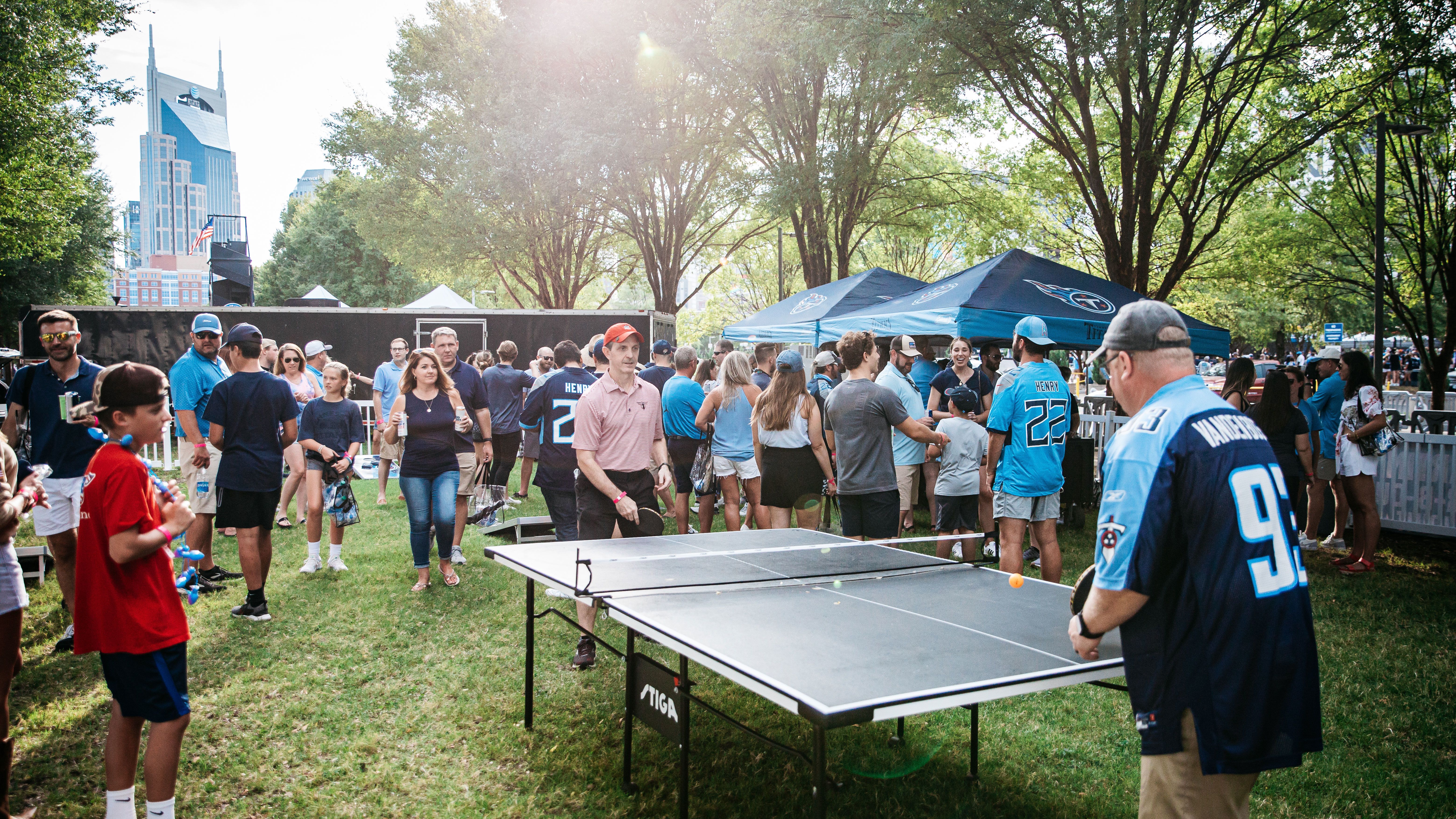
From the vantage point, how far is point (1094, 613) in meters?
2.28

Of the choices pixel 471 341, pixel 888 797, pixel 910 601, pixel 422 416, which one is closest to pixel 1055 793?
pixel 888 797

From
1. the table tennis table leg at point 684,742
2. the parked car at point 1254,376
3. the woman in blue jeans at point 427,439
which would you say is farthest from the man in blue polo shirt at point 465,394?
the parked car at point 1254,376

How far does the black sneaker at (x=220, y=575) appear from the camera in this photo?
7105mm

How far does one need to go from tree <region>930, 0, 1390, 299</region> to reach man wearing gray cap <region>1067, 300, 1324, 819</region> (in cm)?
1102

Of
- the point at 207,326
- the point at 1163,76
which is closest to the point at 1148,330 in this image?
the point at 207,326

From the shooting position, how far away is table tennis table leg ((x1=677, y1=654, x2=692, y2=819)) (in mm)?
3188

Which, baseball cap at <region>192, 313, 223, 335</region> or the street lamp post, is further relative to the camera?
the street lamp post

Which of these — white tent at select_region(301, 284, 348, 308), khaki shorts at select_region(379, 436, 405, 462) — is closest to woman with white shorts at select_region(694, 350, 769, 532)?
khaki shorts at select_region(379, 436, 405, 462)

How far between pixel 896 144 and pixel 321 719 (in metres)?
21.8

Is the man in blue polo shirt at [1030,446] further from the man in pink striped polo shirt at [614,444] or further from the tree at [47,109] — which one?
the tree at [47,109]

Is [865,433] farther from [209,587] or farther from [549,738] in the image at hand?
[209,587]

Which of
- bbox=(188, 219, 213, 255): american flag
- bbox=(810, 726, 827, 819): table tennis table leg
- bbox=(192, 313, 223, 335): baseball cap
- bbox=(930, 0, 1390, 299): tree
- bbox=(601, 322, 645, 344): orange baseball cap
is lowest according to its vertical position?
bbox=(810, 726, 827, 819): table tennis table leg

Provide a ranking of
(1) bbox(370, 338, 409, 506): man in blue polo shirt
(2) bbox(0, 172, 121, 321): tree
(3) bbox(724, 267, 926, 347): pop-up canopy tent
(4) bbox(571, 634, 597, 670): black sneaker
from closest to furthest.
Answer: (4) bbox(571, 634, 597, 670): black sneaker → (1) bbox(370, 338, 409, 506): man in blue polo shirt → (3) bbox(724, 267, 926, 347): pop-up canopy tent → (2) bbox(0, 172, 121, 321): tree

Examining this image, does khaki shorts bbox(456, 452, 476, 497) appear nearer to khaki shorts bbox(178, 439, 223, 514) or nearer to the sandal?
khaki shorts bbox(178, 439, 223, 514)
